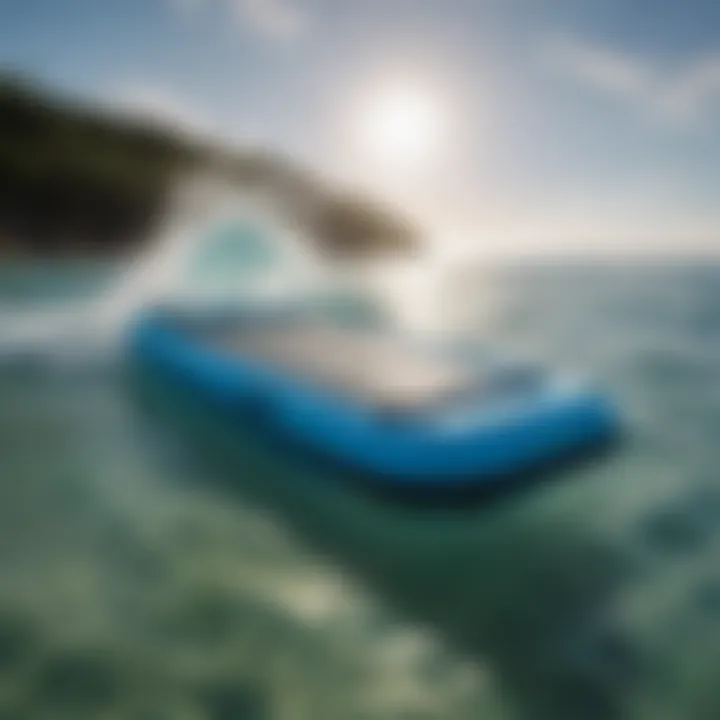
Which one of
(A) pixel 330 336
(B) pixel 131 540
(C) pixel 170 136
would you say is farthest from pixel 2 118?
(B) pixel 131 540

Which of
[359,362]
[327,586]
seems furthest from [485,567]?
[359,362]

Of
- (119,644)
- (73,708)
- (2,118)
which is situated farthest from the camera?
(2,118)

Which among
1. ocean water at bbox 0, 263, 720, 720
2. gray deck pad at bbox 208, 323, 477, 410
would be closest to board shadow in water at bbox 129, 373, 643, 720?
ocean water at bbox 0, 263, 720, 720

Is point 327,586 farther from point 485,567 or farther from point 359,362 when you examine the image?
point 359,362

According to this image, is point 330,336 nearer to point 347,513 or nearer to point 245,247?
point 347,513

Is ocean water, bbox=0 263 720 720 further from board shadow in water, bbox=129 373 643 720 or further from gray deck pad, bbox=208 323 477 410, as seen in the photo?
gray deck pad, bbox=208 323 477 410

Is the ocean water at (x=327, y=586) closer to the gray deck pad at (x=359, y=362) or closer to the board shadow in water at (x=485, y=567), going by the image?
the board shadow in water at (x=485, y=567)

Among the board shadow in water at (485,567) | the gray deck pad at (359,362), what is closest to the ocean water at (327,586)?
the board shadow in water at (485,567)
